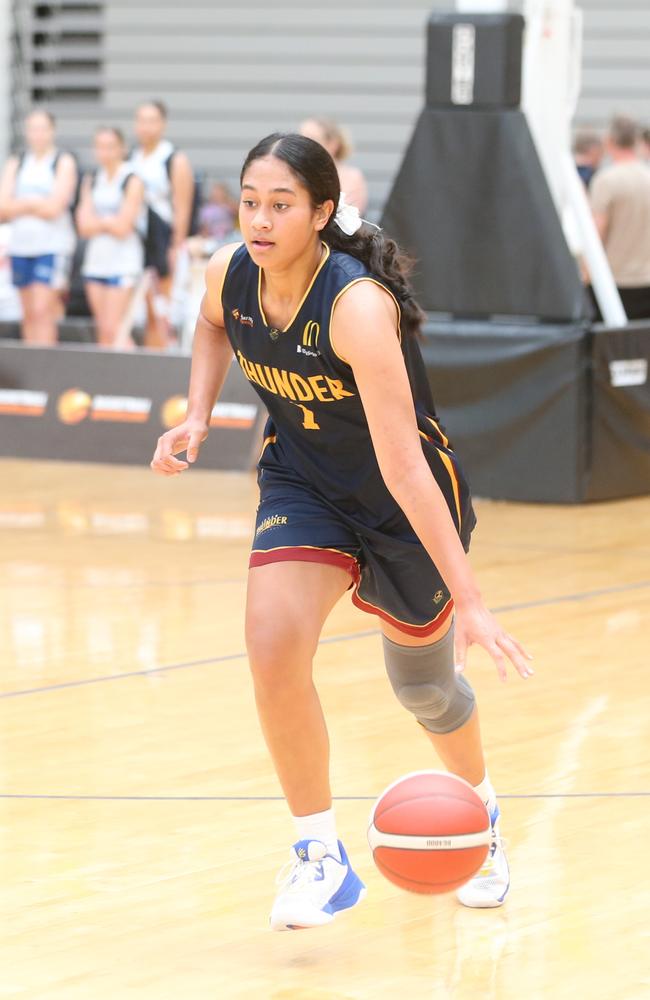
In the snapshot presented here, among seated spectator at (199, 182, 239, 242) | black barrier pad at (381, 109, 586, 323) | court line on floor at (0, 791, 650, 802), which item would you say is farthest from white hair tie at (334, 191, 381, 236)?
seated spectator at (199, 182, 239, 242)

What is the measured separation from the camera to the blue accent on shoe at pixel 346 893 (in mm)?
3672

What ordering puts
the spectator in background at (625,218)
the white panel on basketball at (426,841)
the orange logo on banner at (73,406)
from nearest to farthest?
the white panel on basketball at (426,841), the spectator in background at (625,218), the orange logo on banner at (73,406)

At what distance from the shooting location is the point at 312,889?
363 cm

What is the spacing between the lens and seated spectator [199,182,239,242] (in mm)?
14109

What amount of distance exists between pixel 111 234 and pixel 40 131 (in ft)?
2.78

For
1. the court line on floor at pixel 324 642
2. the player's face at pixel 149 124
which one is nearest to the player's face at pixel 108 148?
the player's face at pixel 149 124

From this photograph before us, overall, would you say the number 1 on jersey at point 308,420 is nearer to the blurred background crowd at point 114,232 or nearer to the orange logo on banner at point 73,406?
the orange logo on banner at point 73,406

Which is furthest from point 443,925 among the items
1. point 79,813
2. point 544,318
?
point 544,318

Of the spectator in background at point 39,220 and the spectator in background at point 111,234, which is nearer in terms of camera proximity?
the spectator in background at point 111,234

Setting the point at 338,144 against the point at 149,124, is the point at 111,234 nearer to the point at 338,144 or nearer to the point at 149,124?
the point at 149,124

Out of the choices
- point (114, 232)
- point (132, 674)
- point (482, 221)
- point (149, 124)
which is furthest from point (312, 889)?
point (149, 124)

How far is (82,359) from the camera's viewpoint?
11.1m

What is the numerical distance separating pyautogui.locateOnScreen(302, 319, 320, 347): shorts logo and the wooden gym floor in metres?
1.23

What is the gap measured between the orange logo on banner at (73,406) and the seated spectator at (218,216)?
3.02 m
